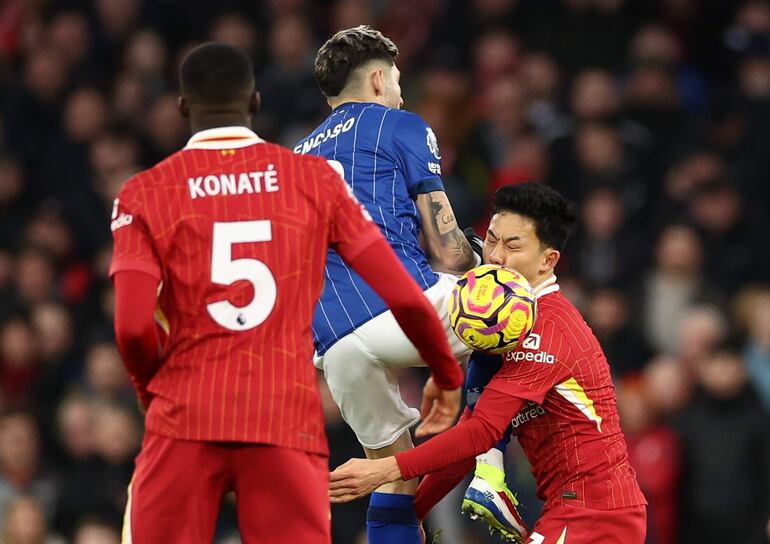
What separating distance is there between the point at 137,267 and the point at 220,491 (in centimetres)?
70

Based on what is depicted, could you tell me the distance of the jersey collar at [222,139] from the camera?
175 inches

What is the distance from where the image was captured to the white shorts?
5496 millimetres

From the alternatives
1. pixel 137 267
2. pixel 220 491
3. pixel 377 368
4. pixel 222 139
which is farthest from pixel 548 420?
pixel 137 267

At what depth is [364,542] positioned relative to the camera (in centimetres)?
829

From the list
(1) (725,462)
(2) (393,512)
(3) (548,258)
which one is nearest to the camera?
(3) (548,258)

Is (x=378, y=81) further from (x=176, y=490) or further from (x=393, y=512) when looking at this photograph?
(x=176, y=490)

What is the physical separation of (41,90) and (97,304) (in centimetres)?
236

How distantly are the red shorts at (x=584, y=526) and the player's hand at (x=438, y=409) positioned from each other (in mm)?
562

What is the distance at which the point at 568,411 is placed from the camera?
204 inches

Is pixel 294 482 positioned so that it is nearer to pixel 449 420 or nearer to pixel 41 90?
pixel 449 420

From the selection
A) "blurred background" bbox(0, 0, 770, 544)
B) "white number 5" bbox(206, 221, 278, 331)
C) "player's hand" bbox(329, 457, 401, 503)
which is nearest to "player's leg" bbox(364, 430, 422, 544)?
"player's hand" bbox(329, 457, 401, 503)

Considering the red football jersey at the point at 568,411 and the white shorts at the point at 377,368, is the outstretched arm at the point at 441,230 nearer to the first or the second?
the white shorts at the point at 377,368

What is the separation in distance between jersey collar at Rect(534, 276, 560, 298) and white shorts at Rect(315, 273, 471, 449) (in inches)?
13.7

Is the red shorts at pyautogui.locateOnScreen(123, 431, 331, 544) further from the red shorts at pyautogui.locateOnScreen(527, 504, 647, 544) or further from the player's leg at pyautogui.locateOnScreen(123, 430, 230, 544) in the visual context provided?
the red shorts at pyautogui.locateOnScreen(527, 504, 647, 544)
